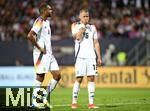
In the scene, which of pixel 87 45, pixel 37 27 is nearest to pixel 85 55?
pixel 87 45

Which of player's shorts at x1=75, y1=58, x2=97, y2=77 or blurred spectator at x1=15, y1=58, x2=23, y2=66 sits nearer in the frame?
player's shorts at x1=75, y1=58, x2=97, y2=77

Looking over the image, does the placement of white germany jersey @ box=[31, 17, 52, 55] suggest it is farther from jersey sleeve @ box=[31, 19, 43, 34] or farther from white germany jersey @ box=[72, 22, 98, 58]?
white germany jersey @ box=[72, 22, 98, 58]

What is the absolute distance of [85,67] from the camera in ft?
52.1

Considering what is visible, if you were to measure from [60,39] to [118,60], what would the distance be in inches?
153

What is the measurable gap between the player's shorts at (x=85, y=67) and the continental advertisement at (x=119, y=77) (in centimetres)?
1481

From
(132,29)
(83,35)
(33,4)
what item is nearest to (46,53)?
(83,35)

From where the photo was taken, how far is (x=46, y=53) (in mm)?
14891

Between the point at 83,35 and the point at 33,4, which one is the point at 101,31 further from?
the point at 83,35

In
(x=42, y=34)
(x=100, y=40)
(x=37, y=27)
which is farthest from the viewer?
(x=100, y=40)

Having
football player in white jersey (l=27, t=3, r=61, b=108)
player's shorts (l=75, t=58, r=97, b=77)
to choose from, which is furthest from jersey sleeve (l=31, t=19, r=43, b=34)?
player's shorts (l=75, t=58, r=97, b=77)

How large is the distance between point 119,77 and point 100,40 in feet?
10.7

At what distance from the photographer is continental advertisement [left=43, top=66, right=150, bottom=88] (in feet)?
100

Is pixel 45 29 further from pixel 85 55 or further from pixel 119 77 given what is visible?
pixel 119 77

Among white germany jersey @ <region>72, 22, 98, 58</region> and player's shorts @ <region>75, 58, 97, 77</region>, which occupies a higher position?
white germany jersey @ <region>72, 22, 98, 58</region>
